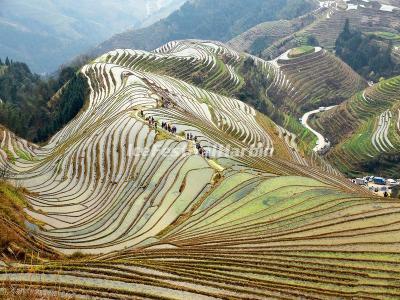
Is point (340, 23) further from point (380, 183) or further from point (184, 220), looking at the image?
point (184, 220)

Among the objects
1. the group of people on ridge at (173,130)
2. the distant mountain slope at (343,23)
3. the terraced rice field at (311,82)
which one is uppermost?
the group of people on ridge at (173,130)

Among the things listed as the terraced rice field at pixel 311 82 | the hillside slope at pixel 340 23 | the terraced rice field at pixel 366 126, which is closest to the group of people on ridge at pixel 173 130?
the terraced rice field at pixel 366 126

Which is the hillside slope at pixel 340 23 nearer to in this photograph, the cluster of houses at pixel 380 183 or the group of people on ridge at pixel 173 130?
the cluster of houses at pixel 380 183

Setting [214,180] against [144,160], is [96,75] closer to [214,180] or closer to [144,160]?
[144,160]

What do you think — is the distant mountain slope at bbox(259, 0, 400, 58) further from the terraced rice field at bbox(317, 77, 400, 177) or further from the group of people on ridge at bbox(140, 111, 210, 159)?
the group of people on ridge at bbox(140, 111, 210, 159)

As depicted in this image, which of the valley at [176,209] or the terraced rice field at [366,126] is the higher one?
the valley at [176,209]

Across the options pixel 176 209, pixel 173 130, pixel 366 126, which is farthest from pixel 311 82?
pixel 176 209

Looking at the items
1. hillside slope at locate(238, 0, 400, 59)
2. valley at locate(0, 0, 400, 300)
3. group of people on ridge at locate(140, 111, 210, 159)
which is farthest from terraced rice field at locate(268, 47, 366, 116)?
group of people on ridge at locate(140, 111, 210, 159)
